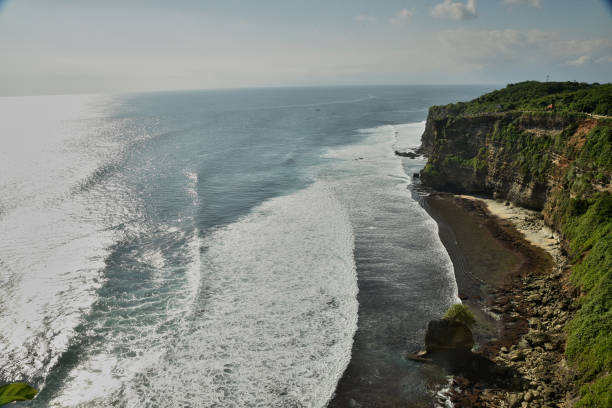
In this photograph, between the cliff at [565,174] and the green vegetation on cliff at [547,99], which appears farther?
the green vegetation on cliff at [547,99]

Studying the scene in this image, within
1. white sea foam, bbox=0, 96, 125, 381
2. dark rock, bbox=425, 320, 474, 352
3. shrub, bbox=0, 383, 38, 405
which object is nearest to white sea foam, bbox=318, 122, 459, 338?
dark rock, bbox=425, 320, 474, 352

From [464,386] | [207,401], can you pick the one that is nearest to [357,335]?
[464,386]

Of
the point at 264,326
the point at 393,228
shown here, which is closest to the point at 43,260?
the point at 264,326

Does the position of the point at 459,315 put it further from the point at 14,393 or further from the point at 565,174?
the point at 14,393

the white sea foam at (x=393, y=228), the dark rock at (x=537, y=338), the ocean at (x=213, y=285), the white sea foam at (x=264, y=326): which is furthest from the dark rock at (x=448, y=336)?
the white sea foam at (x=264, y=326)

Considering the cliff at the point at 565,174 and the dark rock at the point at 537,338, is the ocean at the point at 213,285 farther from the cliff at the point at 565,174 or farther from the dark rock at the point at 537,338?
the cliff at the point at 565,174

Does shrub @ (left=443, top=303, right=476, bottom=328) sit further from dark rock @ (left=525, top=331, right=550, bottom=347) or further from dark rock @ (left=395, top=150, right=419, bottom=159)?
dark rock @ (left=395, top=150, right=419, bottom=159)

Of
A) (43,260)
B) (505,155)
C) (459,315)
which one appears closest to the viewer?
(459,315)
